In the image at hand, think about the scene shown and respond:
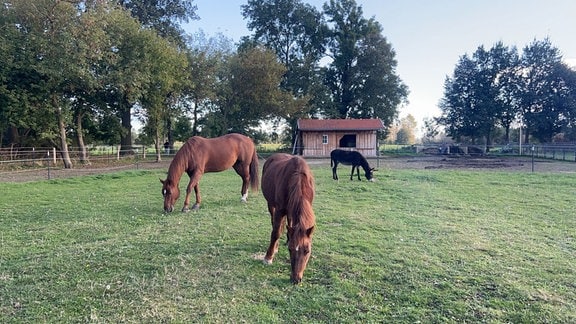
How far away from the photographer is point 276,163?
4840 millimetres

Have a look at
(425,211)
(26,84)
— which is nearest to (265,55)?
(26,84)

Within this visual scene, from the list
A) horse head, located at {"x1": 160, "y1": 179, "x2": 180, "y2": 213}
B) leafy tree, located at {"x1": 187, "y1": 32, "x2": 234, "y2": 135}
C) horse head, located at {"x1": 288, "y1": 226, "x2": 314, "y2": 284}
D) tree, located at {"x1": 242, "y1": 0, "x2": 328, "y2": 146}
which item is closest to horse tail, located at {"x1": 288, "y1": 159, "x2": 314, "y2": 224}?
horse head, located at {"x1": 288, "y1": 226, "x2": 314, "y2": 284}

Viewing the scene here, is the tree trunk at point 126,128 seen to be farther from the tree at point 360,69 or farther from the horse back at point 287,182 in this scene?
the horse back at point 287,182

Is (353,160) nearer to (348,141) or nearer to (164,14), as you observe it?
(348,141)

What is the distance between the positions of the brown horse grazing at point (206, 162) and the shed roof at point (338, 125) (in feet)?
62.4

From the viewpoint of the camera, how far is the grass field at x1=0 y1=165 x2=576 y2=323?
294 cm

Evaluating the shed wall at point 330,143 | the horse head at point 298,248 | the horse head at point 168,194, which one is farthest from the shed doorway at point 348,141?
the horse head at point 298,248

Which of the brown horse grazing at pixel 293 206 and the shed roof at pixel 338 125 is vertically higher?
the shed roof at pixel 338 125

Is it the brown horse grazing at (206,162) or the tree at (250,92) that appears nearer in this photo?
the brown horse grazing at (206,162)

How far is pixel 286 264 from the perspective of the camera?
3977 mm

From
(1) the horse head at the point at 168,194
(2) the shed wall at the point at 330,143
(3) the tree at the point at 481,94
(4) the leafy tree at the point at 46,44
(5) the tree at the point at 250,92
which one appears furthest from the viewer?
(3) the tree at the point at 481,94

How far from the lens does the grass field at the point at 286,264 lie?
9.66 ft

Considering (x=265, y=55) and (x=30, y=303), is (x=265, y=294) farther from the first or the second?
(x=265, y=55)

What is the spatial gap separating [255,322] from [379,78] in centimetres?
3222
